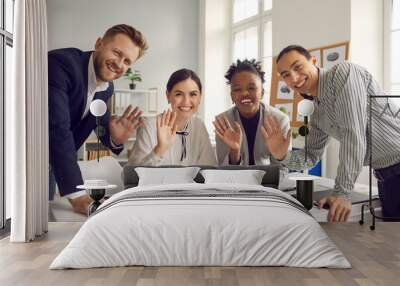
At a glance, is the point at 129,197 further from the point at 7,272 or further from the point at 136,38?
the point at 136,38

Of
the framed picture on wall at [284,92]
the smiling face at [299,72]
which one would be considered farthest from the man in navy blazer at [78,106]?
the smiling face at [299,72]

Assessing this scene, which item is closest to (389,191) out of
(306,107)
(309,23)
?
(306,107)

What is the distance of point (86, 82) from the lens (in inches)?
241

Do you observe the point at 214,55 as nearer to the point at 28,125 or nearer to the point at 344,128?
the point at 344,128

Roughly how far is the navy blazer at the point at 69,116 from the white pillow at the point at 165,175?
422mm

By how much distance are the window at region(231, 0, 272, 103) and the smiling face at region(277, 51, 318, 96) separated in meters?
0.17

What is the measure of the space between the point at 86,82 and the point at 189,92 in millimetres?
1184

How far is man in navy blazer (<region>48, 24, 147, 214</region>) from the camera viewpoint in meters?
6.11

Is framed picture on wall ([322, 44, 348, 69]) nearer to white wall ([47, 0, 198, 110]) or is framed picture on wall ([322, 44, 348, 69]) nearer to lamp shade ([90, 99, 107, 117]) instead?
white wall ([47, 0, 198, 110])

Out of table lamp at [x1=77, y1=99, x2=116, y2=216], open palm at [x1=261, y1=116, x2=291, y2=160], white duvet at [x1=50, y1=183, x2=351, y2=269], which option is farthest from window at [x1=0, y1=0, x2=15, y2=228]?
open palm at [x1=261, y1=116, x2=291, y2=160]

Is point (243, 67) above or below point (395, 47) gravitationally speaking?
below

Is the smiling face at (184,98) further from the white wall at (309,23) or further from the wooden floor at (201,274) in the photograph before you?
the wooden floor at (201,274)

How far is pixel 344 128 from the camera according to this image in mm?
6047

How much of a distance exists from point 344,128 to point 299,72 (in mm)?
821
